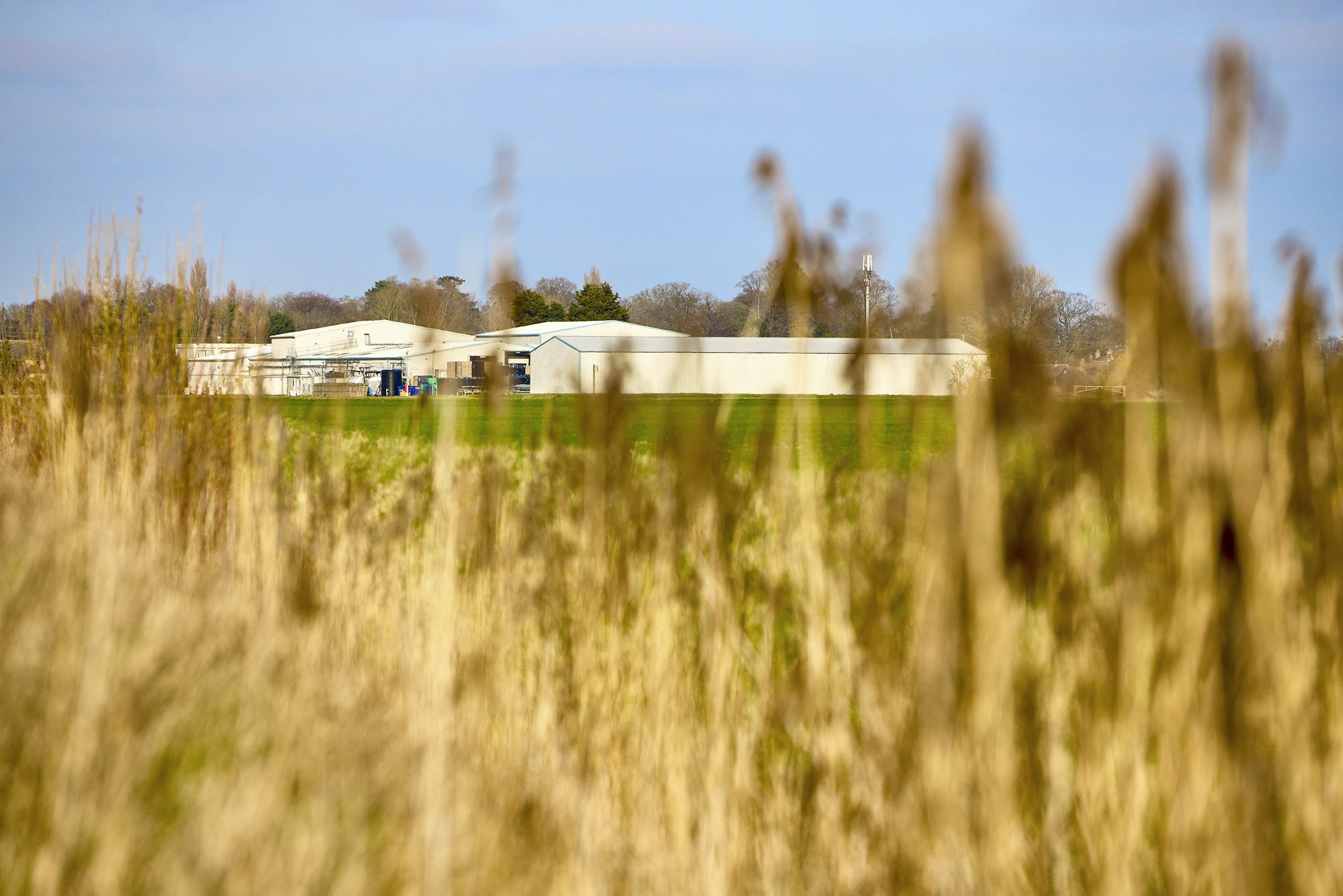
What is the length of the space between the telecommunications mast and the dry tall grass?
19 cm

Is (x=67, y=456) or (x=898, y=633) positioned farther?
(x=67, y=456)

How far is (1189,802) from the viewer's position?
1.71 m

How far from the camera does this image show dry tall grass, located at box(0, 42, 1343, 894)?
168 centimetres

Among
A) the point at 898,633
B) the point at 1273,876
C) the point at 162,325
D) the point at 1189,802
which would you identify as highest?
the point at 162,325

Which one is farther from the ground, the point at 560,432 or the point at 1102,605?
the point at 560,432

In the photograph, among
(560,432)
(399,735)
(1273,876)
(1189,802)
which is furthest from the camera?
(560,432)

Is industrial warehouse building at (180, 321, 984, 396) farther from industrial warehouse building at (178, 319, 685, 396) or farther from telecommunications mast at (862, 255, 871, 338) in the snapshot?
telecommunications mast at (862, 255, 871, 338)

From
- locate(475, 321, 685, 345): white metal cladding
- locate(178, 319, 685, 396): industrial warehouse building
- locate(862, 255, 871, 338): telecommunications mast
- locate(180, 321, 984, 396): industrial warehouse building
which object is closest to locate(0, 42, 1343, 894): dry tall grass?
locate(862, 255, 871, 338): telecommunications mast

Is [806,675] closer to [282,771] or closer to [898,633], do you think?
[898,633]

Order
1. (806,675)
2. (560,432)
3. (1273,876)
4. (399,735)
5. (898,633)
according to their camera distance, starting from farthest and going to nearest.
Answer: (560,432) → (399,735) → (806,675) → (898,633) → (1273,876)

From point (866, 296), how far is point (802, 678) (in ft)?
2.51

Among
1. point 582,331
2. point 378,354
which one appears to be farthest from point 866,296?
point 378,354

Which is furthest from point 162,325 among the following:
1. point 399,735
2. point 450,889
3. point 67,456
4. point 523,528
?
point 450,889

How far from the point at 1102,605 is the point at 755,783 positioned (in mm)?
938
